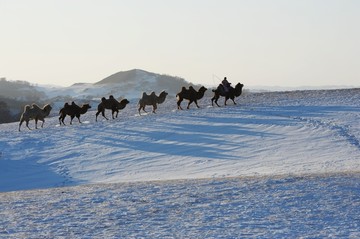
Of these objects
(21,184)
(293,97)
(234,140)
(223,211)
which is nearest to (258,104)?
(293,97)

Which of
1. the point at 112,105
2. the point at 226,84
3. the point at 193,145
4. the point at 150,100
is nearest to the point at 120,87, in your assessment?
the point at 150,100

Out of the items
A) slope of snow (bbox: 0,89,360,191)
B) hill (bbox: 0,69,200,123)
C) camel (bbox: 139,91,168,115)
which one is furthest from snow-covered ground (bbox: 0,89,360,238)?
hill (bbox: 0,69,200,123)

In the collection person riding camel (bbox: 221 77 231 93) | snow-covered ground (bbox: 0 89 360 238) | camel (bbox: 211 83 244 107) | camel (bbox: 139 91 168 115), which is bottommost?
snow-covered ground (bbox: 0 89 360 238)

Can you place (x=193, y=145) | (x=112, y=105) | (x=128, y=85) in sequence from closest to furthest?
(x=193, y=145) → (x=112, y=105) → (x=128, y=85)

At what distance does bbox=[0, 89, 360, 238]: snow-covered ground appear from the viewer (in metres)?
12.0

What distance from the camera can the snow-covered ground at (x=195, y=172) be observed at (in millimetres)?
12039

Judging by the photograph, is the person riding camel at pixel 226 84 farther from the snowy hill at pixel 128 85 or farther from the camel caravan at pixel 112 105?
the snowy hill at pixel 128 85

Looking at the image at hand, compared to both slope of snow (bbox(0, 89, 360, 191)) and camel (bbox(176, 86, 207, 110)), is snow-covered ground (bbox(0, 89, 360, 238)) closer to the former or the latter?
slope of snow (bbox(0, 89, 360, 191))

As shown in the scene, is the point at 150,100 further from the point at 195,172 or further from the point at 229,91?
the point at 195,172

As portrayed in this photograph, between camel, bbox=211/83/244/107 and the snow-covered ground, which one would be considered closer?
the snow-covered ground

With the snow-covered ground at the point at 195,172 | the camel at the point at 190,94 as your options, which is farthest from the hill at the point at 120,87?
the snow-covered ground at the point at 195,172

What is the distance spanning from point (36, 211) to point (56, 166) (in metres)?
13.0

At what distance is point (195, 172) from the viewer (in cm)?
2298

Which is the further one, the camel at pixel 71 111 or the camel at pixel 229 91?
the camel at pixel 229 91
